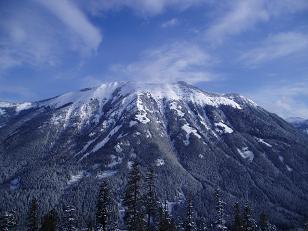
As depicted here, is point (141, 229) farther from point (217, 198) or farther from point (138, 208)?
point (217, 198)

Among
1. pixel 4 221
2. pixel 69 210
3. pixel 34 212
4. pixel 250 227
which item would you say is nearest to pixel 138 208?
pixel 69 210

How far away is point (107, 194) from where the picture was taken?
7625cm

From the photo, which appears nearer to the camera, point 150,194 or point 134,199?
point 134,199

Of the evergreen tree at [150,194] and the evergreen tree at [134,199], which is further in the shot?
the evergreen tree at [150,194]

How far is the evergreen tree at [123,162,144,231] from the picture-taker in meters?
69.9

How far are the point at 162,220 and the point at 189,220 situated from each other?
9.91 m

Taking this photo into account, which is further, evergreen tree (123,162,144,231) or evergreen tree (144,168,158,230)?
evergreen tree (144,168,158,230)

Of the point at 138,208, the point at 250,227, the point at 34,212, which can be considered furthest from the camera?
the point at 250,227

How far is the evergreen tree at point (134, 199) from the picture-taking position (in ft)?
229

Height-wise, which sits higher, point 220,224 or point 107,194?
point 107,194

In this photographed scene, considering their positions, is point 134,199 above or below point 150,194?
below

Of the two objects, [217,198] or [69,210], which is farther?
[217,198]

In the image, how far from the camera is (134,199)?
7175 cm

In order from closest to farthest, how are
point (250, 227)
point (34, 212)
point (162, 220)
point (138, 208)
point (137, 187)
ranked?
1. point (137, 187)
2. point (138, 208)
3. point (162, 220)
4. point (34, 212)
5. point (250, 227)
